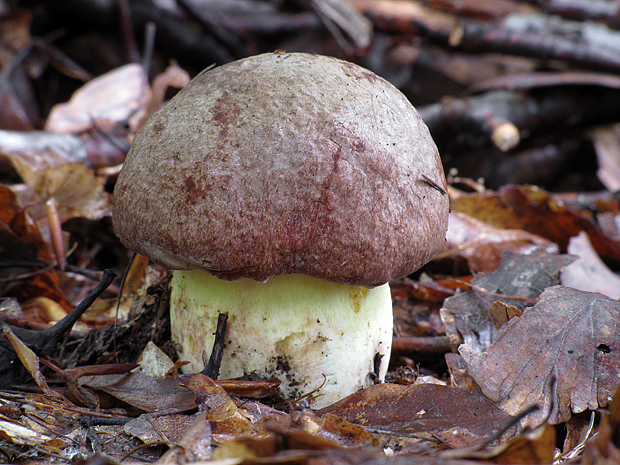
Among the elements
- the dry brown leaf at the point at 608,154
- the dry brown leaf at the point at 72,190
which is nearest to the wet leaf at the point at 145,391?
the dry brown leaf at the point at 72,190

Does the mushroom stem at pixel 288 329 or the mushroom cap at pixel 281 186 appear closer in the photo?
the mushroom cap at pixel 281 186

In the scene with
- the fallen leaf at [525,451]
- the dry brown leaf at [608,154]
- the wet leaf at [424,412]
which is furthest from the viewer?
the dry brown leaf at [608,154]

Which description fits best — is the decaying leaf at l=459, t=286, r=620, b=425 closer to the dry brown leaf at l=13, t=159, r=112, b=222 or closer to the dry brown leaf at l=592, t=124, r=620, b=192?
the dry brown leaf at l=13, t=159, r=112, b=222

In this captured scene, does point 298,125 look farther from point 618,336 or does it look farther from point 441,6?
point 441,6

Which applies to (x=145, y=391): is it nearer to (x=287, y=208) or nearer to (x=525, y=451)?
(x=287, y=208)

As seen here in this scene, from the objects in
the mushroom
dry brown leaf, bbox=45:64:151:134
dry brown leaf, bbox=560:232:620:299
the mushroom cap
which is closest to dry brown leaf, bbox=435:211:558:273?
dry brown leaf, bbox=560:232:620:299

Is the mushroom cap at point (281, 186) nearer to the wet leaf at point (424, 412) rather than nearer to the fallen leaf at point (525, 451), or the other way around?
the wet leaf at point (424, 412)

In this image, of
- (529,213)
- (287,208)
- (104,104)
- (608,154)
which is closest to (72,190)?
(104,104)

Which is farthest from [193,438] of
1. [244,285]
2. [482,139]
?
[482,139]
